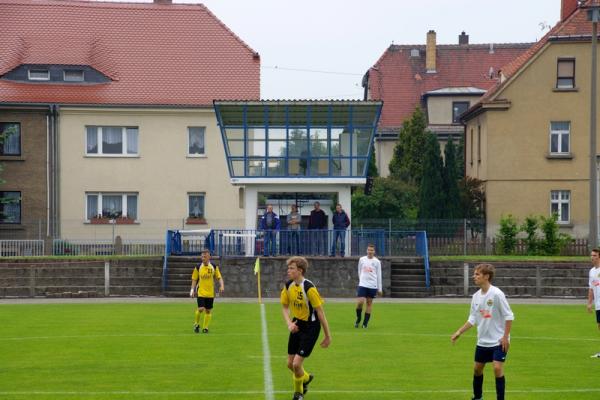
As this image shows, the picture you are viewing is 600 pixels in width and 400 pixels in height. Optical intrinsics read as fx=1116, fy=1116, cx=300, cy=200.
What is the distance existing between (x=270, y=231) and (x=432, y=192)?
571 inches

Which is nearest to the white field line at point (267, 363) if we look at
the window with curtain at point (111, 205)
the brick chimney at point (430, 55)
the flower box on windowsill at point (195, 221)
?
the flower box on windowsill at point (195, 221)

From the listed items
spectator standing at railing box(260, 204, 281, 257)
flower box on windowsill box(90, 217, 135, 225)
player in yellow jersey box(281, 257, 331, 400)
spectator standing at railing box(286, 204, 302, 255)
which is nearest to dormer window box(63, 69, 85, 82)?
flower box on windowsill box(90, 217, 135, 225)

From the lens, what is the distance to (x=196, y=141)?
52.8 m

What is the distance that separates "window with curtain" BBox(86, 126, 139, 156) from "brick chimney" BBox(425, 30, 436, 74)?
1170 inches

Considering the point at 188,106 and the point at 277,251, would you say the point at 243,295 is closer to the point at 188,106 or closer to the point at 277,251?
the point at 277,251

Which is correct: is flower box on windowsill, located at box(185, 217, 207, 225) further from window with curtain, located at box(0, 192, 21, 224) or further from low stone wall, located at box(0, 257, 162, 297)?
low stone wall, located at box(0, 257, 162, 297)

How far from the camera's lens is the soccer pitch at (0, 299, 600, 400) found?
599 inches

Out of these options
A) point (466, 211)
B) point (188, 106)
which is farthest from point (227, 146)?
point (466, 211)

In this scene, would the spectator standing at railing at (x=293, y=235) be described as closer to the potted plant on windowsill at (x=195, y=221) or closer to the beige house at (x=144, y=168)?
the beige house at (x=144, y=168)

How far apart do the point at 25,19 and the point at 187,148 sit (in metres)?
11.2

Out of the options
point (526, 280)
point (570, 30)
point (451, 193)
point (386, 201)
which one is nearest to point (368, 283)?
point (526, 280)

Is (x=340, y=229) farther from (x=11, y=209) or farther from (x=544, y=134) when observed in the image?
(x=11, y=209)

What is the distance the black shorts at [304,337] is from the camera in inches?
562

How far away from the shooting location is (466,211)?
175ft
